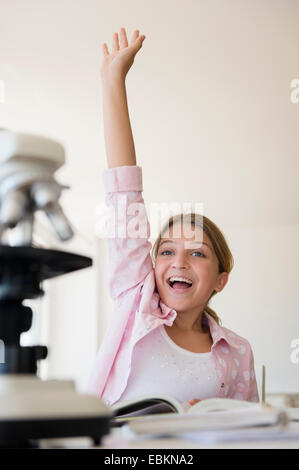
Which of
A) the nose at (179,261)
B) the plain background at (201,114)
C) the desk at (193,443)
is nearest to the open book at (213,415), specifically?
the desk at (193,443)

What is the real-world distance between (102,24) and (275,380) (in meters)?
3.89

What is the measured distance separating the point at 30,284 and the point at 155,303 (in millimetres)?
644

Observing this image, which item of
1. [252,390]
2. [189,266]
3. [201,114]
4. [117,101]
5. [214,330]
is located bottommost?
[252,390]

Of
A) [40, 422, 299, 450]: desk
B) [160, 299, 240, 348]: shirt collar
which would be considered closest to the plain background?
[160, 299, 240, 348]: shirt collar

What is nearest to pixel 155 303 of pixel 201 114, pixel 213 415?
pixel 213 415

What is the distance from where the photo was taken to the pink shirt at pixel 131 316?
3.24 ft

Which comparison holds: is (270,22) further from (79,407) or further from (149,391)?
(79,407)

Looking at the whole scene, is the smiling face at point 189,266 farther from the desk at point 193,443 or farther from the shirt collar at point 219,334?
the desk at point 193,443

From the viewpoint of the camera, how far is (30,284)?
1.57 ft

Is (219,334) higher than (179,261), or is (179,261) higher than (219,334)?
(179,261)

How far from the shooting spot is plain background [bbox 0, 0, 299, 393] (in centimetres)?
263

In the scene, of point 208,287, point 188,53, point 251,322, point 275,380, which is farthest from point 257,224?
Answer: point 208,287

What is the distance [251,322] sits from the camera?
221 inches

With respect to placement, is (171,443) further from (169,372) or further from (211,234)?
(211,234)
